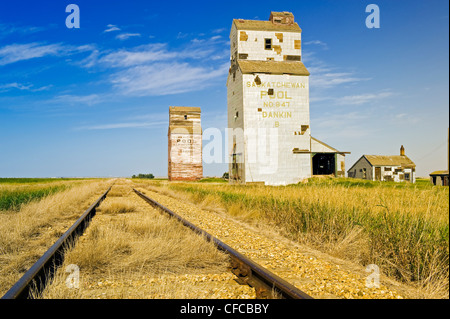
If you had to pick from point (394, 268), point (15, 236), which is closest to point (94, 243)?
point (15, 236)

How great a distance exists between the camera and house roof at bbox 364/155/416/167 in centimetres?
4683

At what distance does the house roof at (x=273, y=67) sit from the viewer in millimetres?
24781

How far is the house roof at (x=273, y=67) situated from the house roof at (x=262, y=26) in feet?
8.03

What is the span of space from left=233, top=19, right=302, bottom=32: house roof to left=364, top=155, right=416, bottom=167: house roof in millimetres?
26864

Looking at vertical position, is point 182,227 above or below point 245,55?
below

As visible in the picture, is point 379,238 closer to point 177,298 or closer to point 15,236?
point 177,298

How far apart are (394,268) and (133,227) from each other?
5.03 m

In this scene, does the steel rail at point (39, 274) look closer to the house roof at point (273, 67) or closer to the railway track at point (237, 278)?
the railway track at point (237, 278)

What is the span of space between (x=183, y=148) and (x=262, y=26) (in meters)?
19.3

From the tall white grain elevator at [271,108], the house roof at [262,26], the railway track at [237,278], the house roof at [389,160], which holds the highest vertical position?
the house roof at [262,26]

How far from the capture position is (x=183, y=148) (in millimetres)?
41344

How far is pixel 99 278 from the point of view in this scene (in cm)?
429

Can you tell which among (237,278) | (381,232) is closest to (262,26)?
(381,232)
